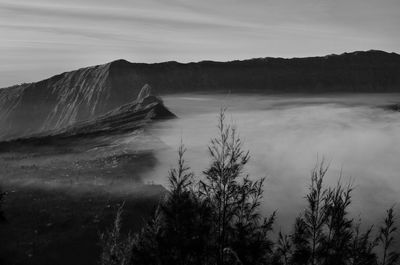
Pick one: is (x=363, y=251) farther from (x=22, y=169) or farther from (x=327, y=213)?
(x=22, y=169)

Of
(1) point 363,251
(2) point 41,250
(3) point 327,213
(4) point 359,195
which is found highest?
(3) point 327,213

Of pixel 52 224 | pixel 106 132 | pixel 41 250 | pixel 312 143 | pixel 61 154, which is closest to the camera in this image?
pixel 41 250

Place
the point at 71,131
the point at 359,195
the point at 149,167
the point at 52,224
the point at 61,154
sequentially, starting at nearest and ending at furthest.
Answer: the point at 52,224 → the point at 149,167 → the point at 61,154 → the point at 359,195 → the point at 71,131

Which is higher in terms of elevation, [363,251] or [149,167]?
[363,251]

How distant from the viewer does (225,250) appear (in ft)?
62.1

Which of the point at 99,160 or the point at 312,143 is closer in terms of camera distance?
the point at 99,160

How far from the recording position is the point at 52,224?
6088cm

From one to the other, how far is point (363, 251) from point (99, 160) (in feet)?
279

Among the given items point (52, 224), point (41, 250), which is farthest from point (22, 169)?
point (41, 250)

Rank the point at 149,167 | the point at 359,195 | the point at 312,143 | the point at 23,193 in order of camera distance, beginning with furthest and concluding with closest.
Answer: the point at 312,143 < the point at 359,195 < the point at 149,167 < the point at 23,193

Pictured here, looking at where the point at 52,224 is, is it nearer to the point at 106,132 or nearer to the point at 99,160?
the point at 99,160

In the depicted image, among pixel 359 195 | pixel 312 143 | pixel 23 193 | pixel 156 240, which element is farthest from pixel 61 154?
pixel 312 143

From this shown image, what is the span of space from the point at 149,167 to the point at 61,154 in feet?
82.1

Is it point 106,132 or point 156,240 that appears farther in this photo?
point 106,132
